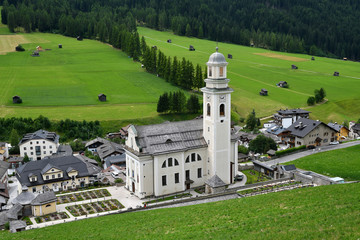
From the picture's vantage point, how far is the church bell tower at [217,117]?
48094mm

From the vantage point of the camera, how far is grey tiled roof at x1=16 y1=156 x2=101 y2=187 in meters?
51.8

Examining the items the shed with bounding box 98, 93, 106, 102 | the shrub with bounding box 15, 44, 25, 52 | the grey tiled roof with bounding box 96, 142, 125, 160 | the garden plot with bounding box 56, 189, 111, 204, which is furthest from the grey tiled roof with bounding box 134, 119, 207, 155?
the shrub with bounding box 15, 44, 25, 52

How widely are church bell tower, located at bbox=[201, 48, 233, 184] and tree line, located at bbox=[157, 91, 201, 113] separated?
120ft

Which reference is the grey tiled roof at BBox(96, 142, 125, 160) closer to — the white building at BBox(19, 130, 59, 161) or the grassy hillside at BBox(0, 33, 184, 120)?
the white building at BBox(19, 130, 59, 161)

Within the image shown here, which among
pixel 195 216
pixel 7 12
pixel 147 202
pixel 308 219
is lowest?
pixel 147 202

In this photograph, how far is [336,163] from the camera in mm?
55188

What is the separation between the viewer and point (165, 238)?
27.1 meters

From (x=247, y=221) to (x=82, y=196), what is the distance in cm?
2720

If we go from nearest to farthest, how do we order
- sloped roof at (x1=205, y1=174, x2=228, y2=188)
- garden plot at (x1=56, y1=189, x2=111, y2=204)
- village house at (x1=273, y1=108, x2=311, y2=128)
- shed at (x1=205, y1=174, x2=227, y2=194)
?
shed at (x1=205, y1=174, x2=227, y2=194) < sloped roof at (x1=205, y1=174, x2=228, y2=188) < garden plot at (x1=56, y1=189, x2=111, y2=204) < village house at (x1=273, y1=108, x2=311, y2=128)

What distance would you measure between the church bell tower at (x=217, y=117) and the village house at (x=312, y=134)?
2339 cm

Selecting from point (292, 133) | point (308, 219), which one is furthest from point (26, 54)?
point (308, 219)

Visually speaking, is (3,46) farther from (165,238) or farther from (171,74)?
(165,238)

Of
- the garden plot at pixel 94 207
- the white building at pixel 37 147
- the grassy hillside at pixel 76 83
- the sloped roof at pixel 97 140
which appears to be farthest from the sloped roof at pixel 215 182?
the grassy hillside at pixel 76 83

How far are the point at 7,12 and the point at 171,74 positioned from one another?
3893 inches
